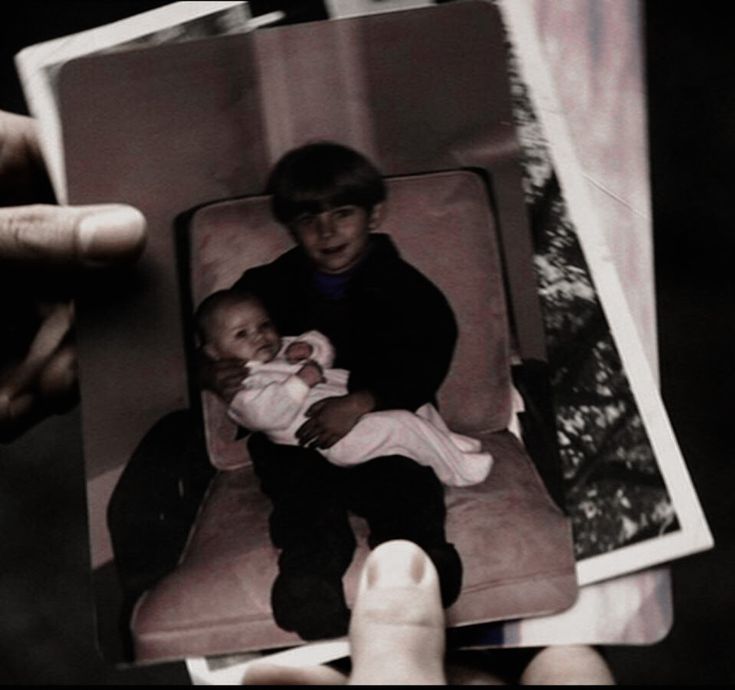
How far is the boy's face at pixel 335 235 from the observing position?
52cm

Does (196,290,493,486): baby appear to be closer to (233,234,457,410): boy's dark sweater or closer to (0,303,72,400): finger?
(233,234,457,410): boy's dark sweater

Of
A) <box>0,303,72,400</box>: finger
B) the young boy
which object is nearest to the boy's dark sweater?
the young boy

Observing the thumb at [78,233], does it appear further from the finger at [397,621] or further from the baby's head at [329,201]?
the finger at [397,621]

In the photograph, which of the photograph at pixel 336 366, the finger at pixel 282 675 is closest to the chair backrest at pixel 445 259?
the photograph at pixel 336 366

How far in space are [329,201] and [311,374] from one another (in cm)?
10

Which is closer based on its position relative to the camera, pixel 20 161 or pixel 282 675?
pixel 282 675

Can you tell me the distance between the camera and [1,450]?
0.63 m

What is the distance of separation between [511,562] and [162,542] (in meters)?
0.18

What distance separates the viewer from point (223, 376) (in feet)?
1.66

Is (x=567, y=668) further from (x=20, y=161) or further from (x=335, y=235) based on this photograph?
(x=20, y=161)

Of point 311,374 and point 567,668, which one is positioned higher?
point 311,374

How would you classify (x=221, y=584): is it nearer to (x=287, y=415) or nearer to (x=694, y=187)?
→ (x=287, y=415)

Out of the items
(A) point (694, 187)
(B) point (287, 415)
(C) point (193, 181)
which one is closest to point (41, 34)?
(C) point (193, 181)

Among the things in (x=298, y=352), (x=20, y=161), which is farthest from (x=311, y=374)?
(x=20, y=161)
